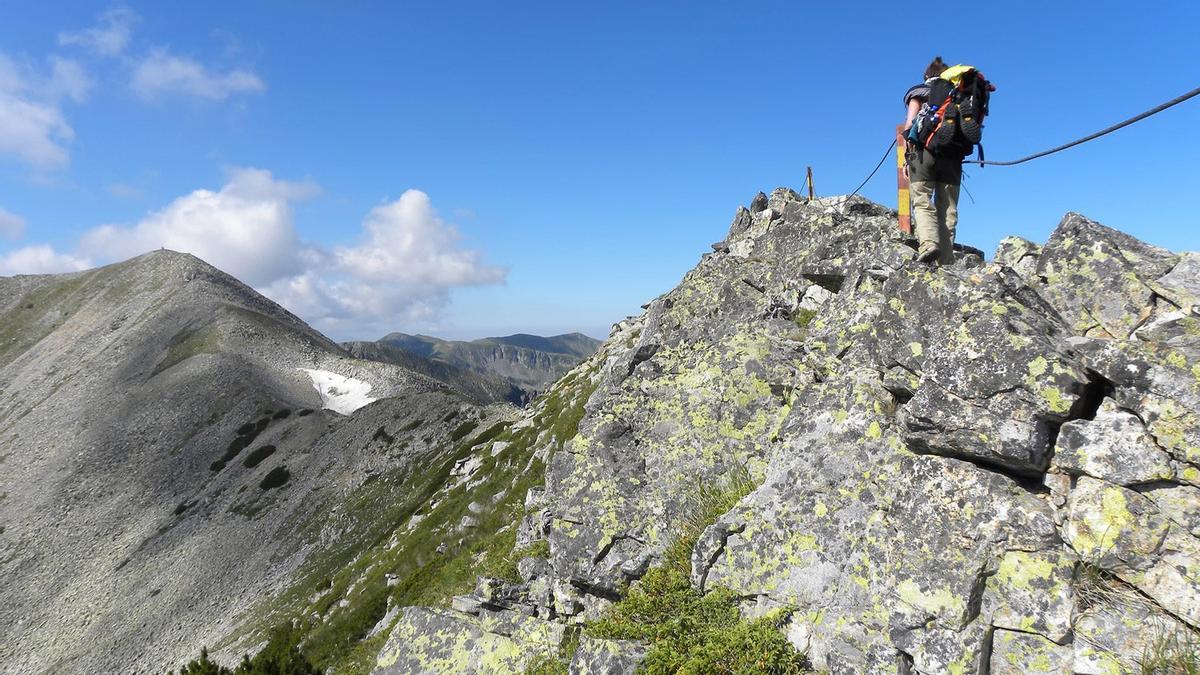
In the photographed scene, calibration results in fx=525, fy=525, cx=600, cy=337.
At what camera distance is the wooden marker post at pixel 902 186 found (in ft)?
44.8

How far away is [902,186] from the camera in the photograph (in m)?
14.1

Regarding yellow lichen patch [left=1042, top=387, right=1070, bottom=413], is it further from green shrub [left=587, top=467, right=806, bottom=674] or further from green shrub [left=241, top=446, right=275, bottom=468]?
green shrub [left=241, top=446, right=275, bottom=468]

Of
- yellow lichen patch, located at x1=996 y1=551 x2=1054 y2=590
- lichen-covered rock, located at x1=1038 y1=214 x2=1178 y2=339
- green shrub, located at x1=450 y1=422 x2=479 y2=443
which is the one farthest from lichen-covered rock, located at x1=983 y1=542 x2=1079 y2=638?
green shrub, located at x1=450 y1=422 x2=479 y2=443

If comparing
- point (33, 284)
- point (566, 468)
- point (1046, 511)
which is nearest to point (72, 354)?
point (33, 284)

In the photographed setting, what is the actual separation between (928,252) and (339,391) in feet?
368

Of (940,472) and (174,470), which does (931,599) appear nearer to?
(940,472)

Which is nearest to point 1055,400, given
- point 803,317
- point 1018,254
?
point 1018,254

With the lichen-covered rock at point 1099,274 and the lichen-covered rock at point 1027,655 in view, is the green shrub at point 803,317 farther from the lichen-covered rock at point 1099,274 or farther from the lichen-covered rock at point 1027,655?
the lichen-covered rock at point 1027,655

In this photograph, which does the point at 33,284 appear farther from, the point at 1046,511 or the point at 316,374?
the point at 1046,511

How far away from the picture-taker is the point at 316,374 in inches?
4414

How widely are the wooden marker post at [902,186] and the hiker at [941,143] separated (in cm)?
90

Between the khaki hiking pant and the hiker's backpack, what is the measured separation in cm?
26

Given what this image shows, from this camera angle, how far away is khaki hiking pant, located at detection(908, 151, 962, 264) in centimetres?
1196

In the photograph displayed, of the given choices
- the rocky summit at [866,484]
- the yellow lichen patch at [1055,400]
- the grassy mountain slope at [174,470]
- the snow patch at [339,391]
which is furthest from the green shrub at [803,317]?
the snow patch at [339,391]
